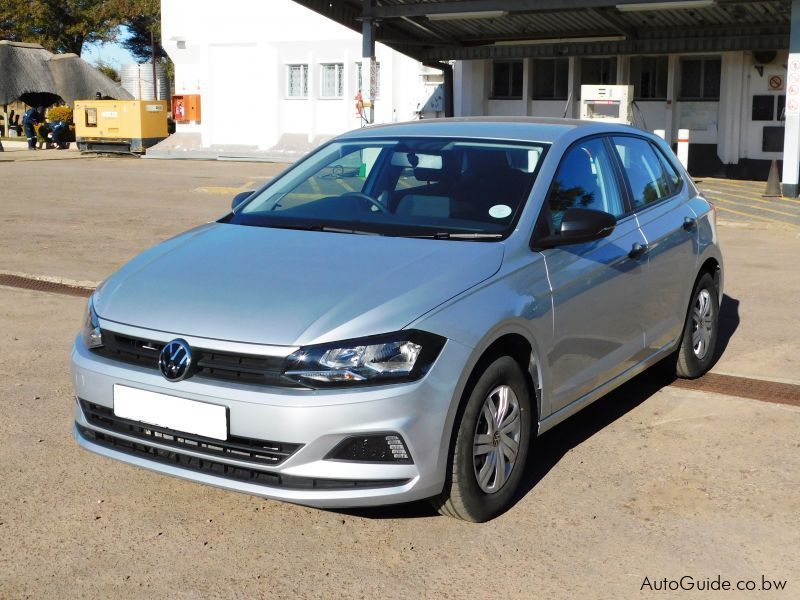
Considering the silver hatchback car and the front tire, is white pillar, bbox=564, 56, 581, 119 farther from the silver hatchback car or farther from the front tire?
the front tire

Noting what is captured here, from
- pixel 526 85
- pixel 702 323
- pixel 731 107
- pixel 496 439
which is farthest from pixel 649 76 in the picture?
pixel 496 439

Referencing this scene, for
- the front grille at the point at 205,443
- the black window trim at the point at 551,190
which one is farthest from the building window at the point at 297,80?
the front grille at the point at 205,443

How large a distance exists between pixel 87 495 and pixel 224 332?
3.95 feet

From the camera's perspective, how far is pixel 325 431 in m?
3.68

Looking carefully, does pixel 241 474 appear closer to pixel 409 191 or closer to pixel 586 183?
pixel 409 191

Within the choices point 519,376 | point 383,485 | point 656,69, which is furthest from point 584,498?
point 656,69

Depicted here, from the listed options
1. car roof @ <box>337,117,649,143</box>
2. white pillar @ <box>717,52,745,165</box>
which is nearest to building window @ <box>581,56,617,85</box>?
white pillar @ <box>717,52,745,165</box>

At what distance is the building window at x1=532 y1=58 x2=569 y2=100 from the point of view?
29.8 metres

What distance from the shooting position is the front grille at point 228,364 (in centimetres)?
372

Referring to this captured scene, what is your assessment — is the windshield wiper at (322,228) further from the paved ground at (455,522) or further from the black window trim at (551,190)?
the paved ground at (455,522)

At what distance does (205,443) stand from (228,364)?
1.03ft

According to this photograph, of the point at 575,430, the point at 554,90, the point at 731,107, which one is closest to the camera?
the point at 575,430

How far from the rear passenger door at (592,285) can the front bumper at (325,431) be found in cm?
91

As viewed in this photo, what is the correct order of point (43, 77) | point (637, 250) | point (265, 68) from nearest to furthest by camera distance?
point (637, 250), point (265, 68), point (43, 77)
